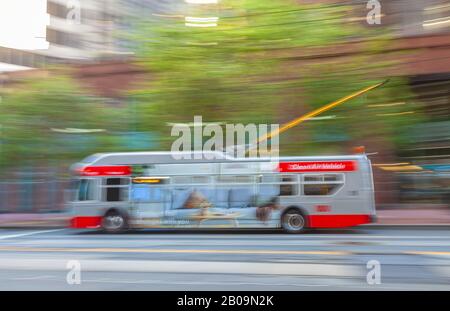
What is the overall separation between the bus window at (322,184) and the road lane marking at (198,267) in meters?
7.31

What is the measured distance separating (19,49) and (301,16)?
15924 mm

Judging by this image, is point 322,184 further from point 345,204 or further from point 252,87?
point 252,87

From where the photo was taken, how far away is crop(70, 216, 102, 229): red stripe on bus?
619 inches

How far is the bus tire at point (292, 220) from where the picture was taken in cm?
1491

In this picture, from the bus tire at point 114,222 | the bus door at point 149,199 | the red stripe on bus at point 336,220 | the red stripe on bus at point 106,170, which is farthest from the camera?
the red stripe on bus at point 106,170

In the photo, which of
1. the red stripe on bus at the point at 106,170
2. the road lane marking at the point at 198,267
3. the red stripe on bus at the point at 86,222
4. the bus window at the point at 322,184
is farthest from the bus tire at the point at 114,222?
the road lane marking at the point at 198,267

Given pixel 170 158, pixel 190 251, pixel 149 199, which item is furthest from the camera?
pixel 149 199

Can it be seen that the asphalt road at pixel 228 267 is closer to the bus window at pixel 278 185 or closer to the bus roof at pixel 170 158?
the bus window at pixel 278 185

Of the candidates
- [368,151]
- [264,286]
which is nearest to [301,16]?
[368,151]

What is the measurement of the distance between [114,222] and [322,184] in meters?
6.15

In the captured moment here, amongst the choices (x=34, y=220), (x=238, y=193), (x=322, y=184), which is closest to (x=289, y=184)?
(x=322, y=184)

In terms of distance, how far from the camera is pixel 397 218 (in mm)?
19094

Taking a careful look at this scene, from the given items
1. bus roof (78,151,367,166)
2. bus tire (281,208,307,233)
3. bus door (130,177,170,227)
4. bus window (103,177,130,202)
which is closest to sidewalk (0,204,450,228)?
bus tire (281,208,307,233)

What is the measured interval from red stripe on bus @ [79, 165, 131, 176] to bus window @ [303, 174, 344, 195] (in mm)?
5217
